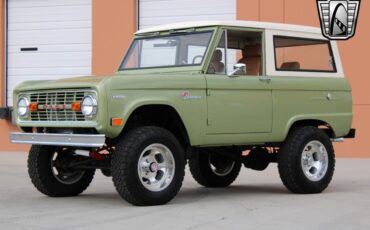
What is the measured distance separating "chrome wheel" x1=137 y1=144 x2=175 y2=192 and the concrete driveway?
27 cm

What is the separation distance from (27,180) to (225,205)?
4.15 metres

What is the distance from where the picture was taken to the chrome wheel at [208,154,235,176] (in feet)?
33.9

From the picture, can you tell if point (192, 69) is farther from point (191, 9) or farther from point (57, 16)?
point (57, 16)

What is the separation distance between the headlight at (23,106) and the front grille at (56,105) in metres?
0.10

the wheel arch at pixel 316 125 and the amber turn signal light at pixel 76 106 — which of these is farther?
the wheel arch at pixel 316 125

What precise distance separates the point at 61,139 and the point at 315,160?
3.45 metres

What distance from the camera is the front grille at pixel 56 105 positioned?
7992mm

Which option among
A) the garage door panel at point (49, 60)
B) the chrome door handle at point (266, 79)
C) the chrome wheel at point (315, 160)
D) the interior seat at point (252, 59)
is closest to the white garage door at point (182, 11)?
the garage door panel at point (49, 60)

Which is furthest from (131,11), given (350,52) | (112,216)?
(112,216)

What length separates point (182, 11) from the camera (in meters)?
16.7

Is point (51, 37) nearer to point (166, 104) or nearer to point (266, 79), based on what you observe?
point (266, 79)

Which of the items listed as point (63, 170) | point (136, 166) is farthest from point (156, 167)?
point (63, 170)

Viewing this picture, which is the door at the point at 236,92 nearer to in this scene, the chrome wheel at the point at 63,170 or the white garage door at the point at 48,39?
the chrome wheel at the point at 63,170

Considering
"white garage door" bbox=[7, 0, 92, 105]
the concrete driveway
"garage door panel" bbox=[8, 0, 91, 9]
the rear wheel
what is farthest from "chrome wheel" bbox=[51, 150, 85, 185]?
"garage door panel" bbox=[8, 0, 91, 9]
